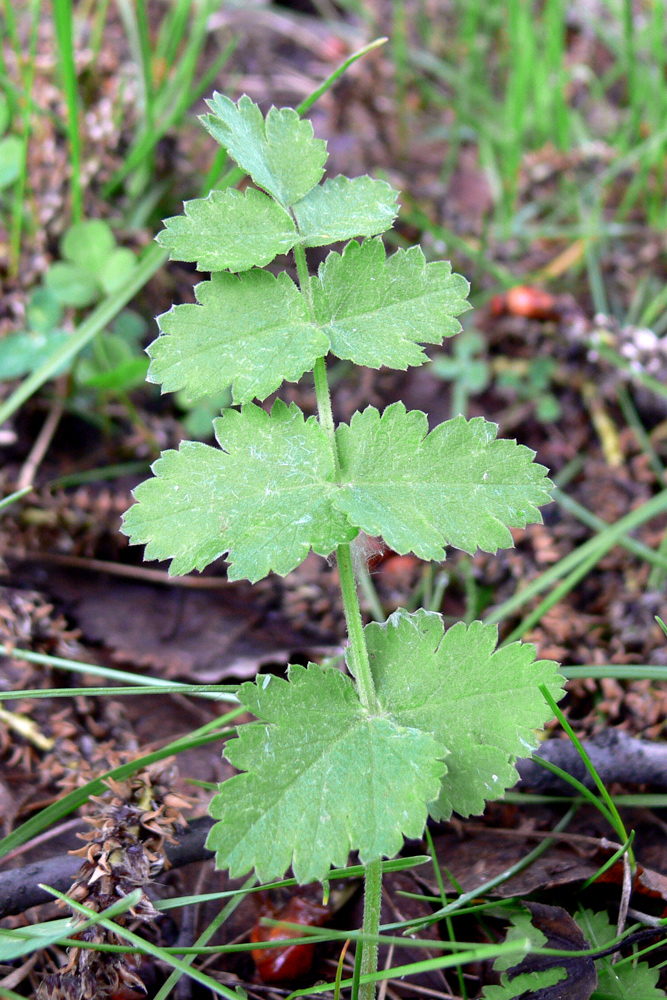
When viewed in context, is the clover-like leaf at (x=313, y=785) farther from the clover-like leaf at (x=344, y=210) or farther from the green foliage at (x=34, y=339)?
the green foliage at (x=34, y=339)

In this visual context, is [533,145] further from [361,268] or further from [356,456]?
[356,456]

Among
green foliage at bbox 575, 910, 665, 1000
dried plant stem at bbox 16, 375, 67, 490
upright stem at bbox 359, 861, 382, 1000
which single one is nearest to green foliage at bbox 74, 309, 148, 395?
dried plant stem at bbox 16, 375, 67, 490

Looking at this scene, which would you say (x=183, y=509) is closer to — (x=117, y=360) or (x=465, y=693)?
(x=465, y=693)

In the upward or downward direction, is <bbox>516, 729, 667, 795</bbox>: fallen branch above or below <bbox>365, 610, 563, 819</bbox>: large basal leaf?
below

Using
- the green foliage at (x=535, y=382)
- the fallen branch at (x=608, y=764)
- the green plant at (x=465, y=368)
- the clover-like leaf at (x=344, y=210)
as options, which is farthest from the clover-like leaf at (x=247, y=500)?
the green foliage at (x=535, y=382)

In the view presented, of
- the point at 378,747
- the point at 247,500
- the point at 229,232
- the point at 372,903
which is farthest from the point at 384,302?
the point at 372,903

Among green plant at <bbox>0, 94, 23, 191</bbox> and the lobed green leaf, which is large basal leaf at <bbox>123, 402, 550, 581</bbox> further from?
green plant at <bbox>0, 94, 23, 191</bbox>

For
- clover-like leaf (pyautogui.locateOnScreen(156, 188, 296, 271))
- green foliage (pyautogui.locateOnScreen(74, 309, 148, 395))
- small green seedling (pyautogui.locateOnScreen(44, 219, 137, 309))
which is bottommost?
green foliage (pyautogui.locateOnScreen(74, 309, 148, 395))
